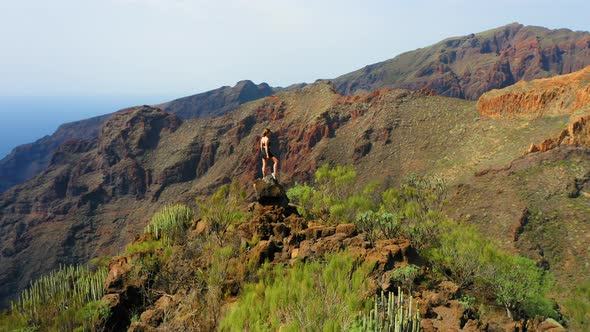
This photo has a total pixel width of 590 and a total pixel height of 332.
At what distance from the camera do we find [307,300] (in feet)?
26.0

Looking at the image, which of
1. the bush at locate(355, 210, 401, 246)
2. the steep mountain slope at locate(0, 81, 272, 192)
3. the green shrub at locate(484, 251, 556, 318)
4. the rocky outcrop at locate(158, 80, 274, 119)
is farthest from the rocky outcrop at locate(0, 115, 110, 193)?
the green shrub at locate(484, 251, 556, 318)

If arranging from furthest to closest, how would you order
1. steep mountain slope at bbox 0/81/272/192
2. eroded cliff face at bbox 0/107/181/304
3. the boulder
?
steep mountain slope at bbox 0/81/272/192, eroded cliff face at bbox 0/107/181/304, the boulder

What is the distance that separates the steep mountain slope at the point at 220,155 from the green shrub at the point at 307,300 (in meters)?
36.5

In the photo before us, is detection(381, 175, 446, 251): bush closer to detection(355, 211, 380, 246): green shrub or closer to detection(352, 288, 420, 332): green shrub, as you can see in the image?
detection(355, 211, 380, 246): green shrub

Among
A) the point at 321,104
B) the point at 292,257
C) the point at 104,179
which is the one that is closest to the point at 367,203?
the point at 292,257

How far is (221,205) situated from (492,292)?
1087cm

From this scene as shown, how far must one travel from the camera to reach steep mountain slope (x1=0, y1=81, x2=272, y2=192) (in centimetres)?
14912

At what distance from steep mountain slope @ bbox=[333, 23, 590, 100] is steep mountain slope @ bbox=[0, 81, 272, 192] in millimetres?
47970

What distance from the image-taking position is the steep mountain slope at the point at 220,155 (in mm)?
49188

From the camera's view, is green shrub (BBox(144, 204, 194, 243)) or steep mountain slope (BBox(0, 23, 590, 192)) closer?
green shrub (BBox(144, 204, 194, 243))

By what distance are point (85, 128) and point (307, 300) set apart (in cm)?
19435

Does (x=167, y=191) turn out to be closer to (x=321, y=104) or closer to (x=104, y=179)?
(x=104, y=179)

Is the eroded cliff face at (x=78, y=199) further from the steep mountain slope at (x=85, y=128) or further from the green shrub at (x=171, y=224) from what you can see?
the steep mountain slope at (x=85, y=128)

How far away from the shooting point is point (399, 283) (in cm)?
1010
